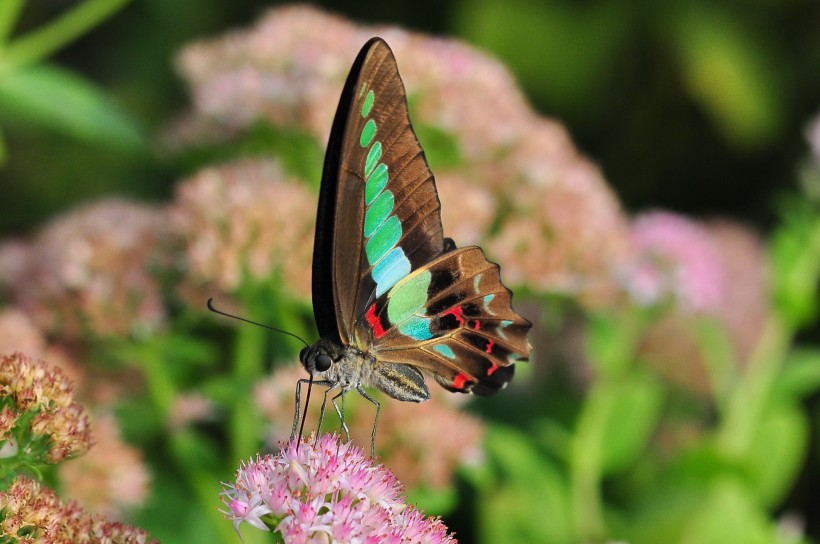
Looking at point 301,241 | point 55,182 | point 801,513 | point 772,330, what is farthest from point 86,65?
point 801,513

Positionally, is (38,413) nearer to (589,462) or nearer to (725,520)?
(589,462)

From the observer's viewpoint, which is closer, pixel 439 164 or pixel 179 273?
pixel 179 273

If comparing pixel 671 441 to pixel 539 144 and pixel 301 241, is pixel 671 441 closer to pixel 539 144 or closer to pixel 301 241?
pixel 539 144

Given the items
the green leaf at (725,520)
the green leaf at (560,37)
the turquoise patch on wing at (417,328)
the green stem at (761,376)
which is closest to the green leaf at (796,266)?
the green stem at (761,376)

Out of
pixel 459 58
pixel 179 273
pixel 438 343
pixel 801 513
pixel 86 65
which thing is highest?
pixel 86 65

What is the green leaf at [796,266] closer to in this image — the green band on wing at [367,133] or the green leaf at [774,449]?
the green leaf at [774,449]

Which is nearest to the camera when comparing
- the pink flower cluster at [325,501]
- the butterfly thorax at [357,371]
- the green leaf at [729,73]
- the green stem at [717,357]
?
the pink flower cluster at [325,501]

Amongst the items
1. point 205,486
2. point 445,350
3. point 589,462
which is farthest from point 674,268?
point 205,486

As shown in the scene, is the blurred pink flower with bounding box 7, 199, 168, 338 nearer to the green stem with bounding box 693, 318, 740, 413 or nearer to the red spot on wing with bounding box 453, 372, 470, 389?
the red spot on wing with bounding box 453, 372, 470, 389
